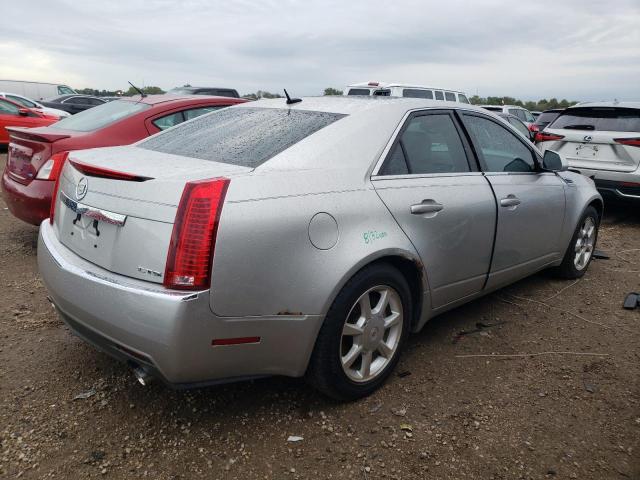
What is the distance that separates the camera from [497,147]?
377 centimetres

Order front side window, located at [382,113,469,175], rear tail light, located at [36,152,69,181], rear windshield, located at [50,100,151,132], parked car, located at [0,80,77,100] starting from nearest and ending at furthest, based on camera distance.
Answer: front side window, located at [382,113,469,175] → rear tail light, located at [36,152,69,181] → rear windshield, located at [50,100,151,132] → parked car, located at [0,80,77,100]

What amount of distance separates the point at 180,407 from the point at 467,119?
2.48 meters

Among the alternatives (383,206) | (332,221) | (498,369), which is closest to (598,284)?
(498,369)

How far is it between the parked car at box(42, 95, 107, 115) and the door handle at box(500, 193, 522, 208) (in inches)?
733

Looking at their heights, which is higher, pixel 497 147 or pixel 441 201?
pixel 497 147

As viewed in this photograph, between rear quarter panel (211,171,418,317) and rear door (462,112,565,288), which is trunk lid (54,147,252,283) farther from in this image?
rear door (462,112,565,288)

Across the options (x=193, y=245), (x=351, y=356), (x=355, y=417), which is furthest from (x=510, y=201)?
(x=193, y=245)

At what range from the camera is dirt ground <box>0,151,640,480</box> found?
233 cm

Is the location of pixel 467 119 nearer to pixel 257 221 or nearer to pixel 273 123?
pixel 273 123

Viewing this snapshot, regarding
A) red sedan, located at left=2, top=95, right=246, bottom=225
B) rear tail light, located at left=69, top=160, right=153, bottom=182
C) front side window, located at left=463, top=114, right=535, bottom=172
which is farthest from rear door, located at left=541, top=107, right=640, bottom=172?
rear tail light, located at left=69, top=160, right=153, bottom=182

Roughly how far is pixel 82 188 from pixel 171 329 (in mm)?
928

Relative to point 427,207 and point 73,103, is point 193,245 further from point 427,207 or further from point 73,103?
point 73,103

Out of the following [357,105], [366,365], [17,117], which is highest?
[357,105]

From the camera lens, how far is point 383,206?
2699mm
